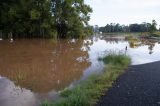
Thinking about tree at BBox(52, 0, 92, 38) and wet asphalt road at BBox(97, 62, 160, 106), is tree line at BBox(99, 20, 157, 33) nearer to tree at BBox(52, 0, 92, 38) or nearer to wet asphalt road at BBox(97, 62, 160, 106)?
tree at BBox(52, 0, 92, 38)

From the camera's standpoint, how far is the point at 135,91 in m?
10.7

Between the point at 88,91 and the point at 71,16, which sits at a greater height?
the point at 71,16

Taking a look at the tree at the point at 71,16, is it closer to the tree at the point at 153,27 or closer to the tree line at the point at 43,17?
the tree line at the point at 43,17

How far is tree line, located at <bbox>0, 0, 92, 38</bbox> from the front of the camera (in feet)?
165

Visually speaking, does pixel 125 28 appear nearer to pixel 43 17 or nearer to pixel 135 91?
pixel 43 17

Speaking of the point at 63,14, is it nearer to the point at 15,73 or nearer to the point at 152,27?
the point at 15,73

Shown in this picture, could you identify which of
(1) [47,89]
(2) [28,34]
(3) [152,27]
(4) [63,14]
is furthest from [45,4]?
(3) [152,27]

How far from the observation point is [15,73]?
15625mm

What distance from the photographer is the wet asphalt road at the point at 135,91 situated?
9211 millimetres

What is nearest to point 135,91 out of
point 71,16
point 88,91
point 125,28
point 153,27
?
point 88,91

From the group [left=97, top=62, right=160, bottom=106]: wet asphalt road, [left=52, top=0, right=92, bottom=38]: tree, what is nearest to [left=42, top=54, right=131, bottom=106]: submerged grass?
[left=97, top=62, right=160, bottom=106]: wet asphalt road

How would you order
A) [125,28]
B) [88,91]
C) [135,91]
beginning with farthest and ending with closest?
1. [125,28]
2. [135,91]
3. [88,91]

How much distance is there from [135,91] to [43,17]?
139 ft

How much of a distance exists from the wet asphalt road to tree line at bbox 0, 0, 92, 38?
3698cm
